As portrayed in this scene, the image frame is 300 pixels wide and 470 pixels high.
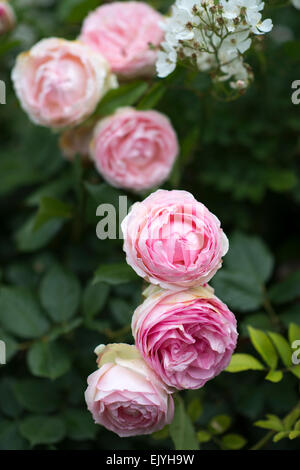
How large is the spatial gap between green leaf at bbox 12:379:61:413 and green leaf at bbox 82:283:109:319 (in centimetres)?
14

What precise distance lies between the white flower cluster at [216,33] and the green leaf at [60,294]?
39 centimetres

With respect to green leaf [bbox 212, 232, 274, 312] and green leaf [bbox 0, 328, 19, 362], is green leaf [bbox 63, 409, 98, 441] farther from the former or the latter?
green leaf [bbox 212, 232, 274, 312]

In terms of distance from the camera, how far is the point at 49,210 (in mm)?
948

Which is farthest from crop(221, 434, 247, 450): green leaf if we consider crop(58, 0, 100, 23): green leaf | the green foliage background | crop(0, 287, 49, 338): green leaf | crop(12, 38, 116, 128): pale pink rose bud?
crop(58, 0, 100, 23): green leaf

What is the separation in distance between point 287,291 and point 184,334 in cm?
38

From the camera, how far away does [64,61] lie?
91cm

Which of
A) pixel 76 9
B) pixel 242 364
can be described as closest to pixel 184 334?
pixel 242 364

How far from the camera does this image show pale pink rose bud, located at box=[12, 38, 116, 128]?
89 centimetres

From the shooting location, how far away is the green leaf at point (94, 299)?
898 millimetres

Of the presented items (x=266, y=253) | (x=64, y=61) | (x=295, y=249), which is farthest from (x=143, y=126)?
(x=295, y=249)

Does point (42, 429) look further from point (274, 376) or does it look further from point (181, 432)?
point (274, 376)
